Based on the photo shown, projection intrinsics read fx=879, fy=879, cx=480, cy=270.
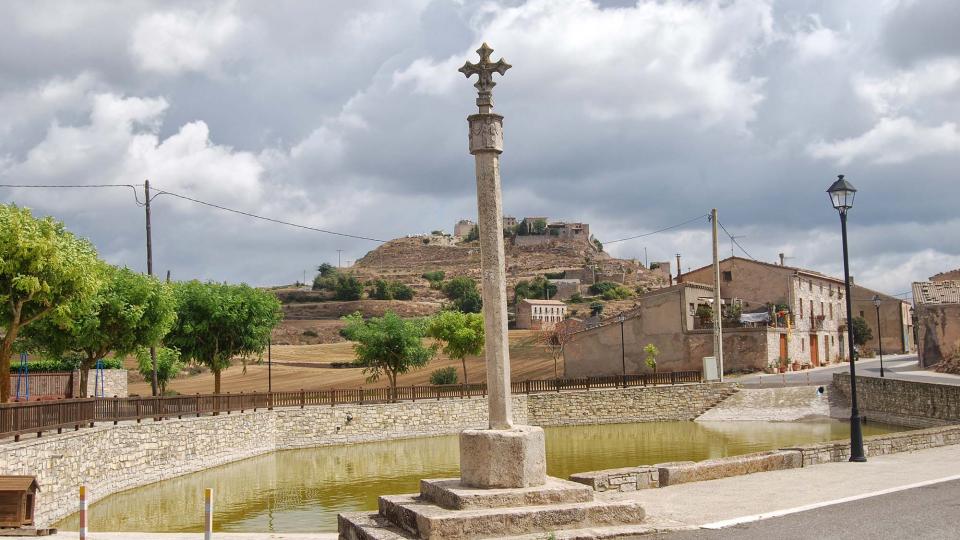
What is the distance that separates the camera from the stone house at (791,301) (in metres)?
55.1

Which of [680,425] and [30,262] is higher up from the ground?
[30,262]

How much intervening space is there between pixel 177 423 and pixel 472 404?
56.4 ft

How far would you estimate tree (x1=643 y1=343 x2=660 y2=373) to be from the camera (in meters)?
50.5

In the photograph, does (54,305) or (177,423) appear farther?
(177,423)

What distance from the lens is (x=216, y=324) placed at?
135ft

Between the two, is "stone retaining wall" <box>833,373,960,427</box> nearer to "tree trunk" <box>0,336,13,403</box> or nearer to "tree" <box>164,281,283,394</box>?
"tree" <box>164,281,283,394</box>

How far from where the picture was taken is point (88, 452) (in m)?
22.4

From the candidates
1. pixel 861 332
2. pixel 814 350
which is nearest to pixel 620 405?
pixel 814 350

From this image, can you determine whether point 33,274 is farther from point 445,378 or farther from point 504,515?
point 445,378

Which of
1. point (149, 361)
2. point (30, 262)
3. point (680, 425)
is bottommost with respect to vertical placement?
point (680, 425)

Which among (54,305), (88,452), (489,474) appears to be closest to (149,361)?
(54,305)

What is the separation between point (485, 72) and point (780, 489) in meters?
7.44

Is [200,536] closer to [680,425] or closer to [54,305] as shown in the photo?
[54,305]

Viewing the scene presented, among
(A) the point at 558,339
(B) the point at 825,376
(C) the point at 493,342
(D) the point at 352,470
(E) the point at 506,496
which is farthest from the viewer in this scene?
(A) the point at 558,339
